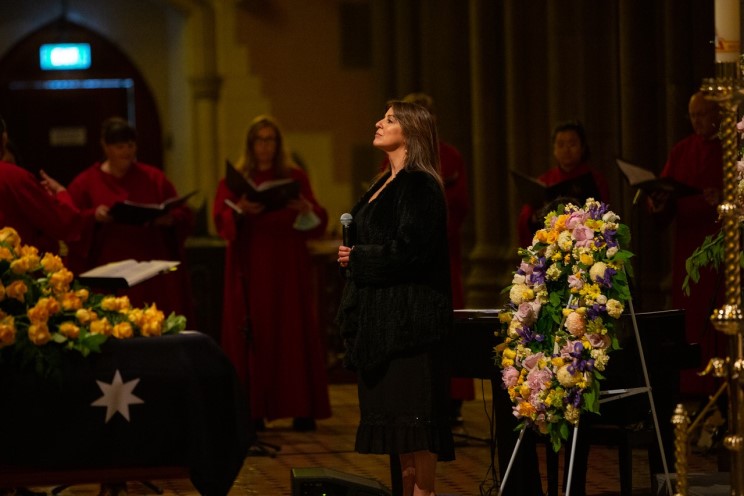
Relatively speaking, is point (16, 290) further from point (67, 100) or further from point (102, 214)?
point (67, 100)

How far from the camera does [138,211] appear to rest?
8812 millimetres

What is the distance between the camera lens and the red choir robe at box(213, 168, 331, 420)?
31.4 ft

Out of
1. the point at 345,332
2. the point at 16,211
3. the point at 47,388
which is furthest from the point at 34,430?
the point at 16,211

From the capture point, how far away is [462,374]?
21.4 feet

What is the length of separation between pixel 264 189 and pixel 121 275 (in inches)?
100

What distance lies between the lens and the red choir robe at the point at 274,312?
376 inches

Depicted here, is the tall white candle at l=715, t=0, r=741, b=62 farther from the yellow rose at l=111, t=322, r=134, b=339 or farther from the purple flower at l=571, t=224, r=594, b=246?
the yellow rose at l=111, t=322, r=134, b=339

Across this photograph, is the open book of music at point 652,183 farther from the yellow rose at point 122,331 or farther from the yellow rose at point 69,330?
the yellow rose at point 69,330

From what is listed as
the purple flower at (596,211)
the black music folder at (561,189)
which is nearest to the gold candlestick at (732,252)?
the purple flower at (596,211)

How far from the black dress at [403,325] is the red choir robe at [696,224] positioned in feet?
11.3

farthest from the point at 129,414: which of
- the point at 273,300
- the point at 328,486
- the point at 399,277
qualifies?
the point at 273,300

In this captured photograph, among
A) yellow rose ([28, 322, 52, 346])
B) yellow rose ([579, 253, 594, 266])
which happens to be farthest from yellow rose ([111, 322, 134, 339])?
yellow rose ([579, 253, 594, 266])

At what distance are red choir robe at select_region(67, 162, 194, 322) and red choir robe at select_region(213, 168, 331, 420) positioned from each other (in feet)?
0.98

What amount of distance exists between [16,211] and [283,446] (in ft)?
7.87
